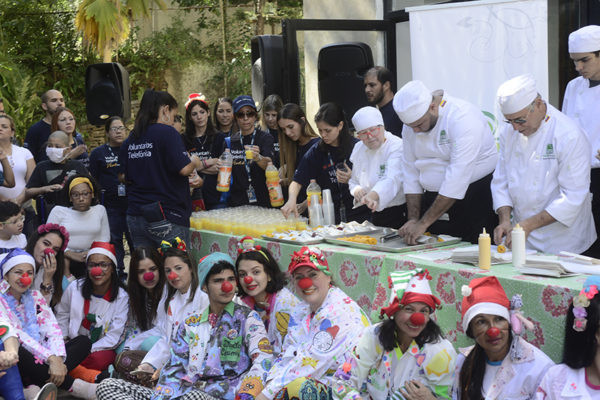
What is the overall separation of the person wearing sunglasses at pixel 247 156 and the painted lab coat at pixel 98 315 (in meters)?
1.42

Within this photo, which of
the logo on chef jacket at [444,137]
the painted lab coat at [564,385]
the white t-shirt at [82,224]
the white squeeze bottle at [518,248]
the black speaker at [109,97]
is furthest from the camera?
the black speaker at [109,97]

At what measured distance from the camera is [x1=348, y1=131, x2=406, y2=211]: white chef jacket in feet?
15.4

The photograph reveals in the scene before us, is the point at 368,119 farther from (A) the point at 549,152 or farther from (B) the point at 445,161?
(A) the point at 549,152

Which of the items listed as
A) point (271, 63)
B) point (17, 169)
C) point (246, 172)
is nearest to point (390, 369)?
point (246, 172)

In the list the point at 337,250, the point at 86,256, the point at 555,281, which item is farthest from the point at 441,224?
the point at 86,256

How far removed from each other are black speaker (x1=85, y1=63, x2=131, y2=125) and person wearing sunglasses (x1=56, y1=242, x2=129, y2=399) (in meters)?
2.86

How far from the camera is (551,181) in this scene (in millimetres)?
3822

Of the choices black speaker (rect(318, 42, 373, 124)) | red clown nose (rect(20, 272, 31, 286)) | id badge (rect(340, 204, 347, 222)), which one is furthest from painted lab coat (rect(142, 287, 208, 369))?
black speaker (rect(318, 42, 373, 124))

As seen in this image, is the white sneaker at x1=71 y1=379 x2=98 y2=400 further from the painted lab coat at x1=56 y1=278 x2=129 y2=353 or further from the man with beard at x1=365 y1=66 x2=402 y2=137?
the man with beard at x1=365 y1=66 x2=402 y2=137

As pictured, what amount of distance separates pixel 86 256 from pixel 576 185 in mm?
3338

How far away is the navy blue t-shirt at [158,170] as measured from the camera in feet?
17.1

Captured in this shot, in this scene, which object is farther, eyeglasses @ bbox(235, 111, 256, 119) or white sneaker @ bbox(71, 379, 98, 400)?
eyeglasses @ bbox(235, 111, 256, 119)

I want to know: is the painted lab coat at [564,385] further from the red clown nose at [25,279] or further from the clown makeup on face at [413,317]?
the red clown nose at [25,279]

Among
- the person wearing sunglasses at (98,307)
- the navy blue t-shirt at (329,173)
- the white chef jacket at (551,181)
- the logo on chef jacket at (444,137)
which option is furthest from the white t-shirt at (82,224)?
the white chef jacket at (551,181)
